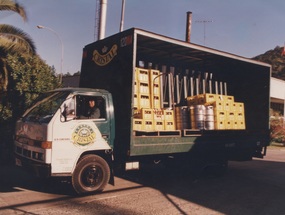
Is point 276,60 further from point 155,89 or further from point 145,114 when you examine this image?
point 145,114

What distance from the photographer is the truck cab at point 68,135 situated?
650 cm

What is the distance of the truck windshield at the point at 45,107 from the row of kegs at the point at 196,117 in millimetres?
3295

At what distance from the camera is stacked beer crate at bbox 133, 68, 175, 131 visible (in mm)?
7777

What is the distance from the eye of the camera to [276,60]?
199 ft

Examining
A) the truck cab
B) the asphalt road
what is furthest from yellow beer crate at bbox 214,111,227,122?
the truck cab

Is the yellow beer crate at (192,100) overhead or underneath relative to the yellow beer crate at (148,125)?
overhead

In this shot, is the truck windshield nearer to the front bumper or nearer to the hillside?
the front bumper

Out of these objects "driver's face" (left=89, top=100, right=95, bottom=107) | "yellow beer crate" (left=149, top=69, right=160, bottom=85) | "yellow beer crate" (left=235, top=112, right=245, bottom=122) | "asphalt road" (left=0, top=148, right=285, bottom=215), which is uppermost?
"yellow beer crate" (left=149, top=69, right=160, bottom=85)

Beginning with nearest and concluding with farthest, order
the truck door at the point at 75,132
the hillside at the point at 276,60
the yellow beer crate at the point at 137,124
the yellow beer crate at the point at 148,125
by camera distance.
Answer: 1. the truck door at the point at 75,132
2. the yellow beer crate at the point at 137,124
3. the yellow beer crate at the point at 148,125
4. the hillside at the point at 276,60

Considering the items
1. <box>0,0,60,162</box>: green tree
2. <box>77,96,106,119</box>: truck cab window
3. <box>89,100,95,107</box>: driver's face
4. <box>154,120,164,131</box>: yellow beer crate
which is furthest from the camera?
<box>0,0,60,162</box>: green tree

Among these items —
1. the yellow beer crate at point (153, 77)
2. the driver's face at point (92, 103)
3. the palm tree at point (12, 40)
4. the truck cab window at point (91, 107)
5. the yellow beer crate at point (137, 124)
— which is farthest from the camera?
the palm tree at point (12, 40)

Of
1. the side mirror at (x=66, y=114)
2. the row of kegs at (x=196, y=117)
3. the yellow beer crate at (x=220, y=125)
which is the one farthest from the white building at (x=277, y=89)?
the side mirror at (x=66, y=114)

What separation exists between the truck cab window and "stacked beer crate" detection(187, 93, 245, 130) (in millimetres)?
3433

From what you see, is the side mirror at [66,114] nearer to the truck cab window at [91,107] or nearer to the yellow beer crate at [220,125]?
the truck cab window at [91,107]
